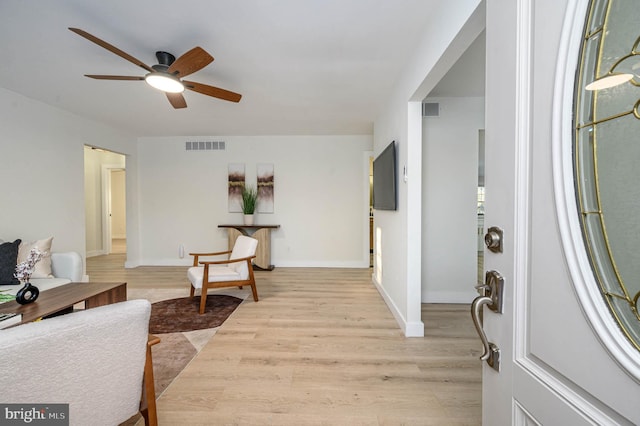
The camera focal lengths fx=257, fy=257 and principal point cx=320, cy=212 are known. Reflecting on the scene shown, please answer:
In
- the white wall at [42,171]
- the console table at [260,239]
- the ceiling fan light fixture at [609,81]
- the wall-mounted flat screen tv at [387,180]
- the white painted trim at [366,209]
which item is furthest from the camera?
the white painted trim at [366,209]

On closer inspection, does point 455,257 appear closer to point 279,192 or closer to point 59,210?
point 279,192

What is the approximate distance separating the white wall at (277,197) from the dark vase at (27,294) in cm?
361

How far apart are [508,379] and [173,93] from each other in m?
3.16

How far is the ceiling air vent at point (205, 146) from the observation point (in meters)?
5.31

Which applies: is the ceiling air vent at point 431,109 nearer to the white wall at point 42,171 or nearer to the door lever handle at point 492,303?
the door lever handle at point 492,303

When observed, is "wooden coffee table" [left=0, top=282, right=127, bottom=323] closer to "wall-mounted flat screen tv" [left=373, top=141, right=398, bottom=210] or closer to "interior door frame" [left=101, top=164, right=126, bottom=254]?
"wall-mounted flat screen tv" [left=373, top=141, right=398, bottom=210]

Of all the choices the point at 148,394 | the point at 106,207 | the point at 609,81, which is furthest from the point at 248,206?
the point at 609,81

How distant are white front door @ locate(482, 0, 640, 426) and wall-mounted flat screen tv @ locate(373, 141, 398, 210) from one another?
79.2 inches

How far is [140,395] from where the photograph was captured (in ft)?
3.71

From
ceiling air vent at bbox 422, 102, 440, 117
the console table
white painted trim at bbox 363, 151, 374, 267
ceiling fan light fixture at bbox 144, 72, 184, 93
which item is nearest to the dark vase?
ceiling fan light fixture at bbox 144, 72, 184, 93

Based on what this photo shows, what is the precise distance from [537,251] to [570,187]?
0.18 meters

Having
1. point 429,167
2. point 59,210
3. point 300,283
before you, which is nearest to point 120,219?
point 59,210

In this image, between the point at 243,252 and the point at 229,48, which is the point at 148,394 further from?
the point at 229,48

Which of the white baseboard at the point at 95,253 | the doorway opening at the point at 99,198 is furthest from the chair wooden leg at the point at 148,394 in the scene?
the white baseboard at the point at 95,253
